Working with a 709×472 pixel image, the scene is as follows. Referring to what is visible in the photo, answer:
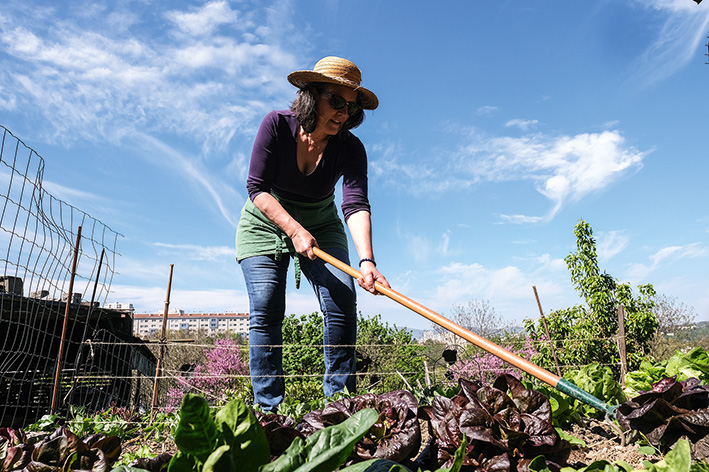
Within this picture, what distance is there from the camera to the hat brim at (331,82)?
245cm

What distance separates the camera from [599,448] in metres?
1.38

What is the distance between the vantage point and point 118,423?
7.18 ft

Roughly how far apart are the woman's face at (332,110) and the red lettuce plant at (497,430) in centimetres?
170

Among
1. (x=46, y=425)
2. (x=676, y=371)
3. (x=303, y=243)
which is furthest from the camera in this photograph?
(x=303, y=243)

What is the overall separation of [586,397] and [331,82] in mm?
1782

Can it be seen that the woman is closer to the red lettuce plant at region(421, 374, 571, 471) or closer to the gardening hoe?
the gardening hoe

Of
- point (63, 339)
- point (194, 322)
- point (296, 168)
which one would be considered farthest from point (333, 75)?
point (194, 322)

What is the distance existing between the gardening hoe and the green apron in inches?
12.1

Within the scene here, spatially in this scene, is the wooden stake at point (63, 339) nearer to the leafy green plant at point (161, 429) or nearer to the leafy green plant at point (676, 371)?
the leafy green plant at point (161, 429)

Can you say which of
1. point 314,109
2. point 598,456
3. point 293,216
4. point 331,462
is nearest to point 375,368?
point 293,216

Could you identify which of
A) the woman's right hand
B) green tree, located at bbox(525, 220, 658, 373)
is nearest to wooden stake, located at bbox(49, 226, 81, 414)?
the woman's right hand

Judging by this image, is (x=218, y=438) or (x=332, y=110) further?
(x=332, y=110)

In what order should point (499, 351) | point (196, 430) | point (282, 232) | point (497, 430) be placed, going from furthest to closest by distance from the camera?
point (282, 232)
point (499, 351)
point (497, 430)
point (196, 430)

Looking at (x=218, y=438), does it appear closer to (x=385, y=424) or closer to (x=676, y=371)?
(x=385, y=424)
